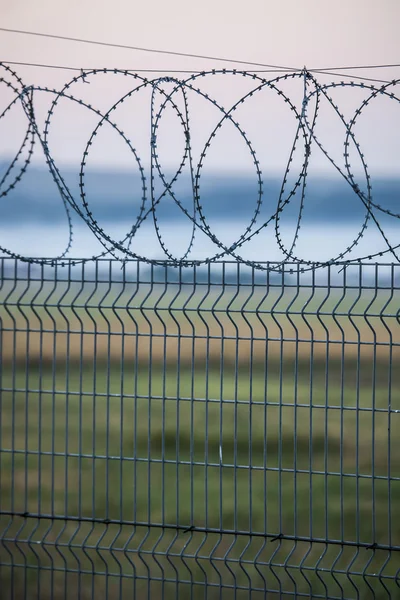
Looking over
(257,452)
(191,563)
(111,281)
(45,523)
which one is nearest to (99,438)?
(257,452)

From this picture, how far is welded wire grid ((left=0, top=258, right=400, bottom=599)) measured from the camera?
17.2ft

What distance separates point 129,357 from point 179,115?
17642 millimetres

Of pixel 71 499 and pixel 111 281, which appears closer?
pixel 111 281

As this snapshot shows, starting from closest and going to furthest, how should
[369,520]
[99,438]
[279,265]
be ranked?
1. [279,265]
2. [369,520]
3. [99,438]

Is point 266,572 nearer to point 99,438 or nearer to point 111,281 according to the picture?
point 111,281

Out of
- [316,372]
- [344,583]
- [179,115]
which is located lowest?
[344,583]

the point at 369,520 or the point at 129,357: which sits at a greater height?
the point at 129,357

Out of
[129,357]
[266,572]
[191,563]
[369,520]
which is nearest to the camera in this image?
[266,572]

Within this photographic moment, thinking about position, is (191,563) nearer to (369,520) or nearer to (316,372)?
(369,520)

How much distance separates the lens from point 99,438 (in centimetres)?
1834

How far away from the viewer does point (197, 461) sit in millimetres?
14891

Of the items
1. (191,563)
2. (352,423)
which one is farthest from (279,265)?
(352,423)

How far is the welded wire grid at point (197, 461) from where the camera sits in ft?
17.2

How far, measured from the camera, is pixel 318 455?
16656mm
